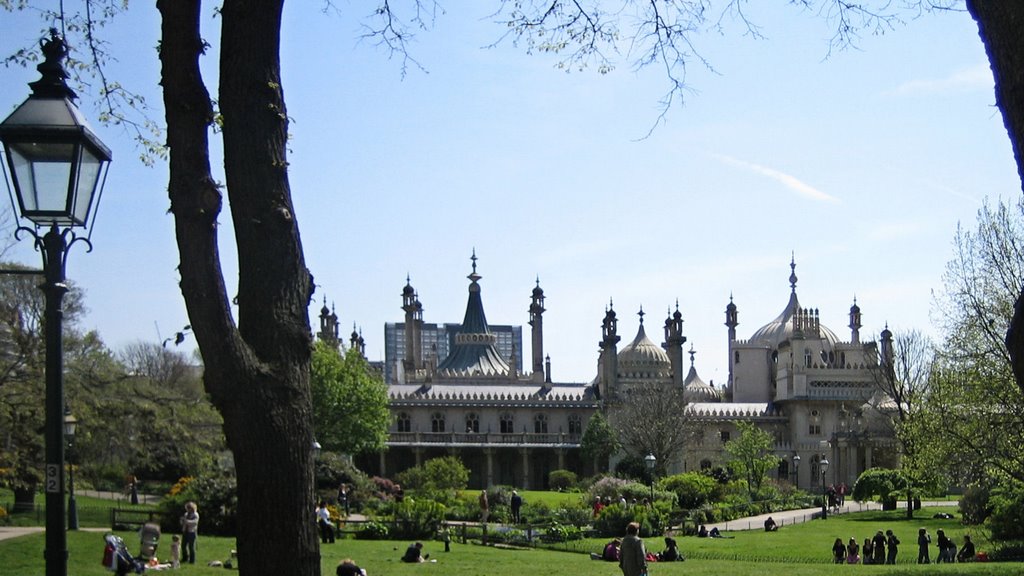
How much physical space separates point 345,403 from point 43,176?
51.7 m

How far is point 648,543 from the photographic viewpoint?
112 ft

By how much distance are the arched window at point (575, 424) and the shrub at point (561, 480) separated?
298 inches

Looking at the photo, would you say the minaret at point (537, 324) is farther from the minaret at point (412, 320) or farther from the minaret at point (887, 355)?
the minaret at point (887, 355)

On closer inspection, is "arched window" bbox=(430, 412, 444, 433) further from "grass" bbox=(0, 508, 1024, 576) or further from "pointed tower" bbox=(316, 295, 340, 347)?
"grass" bbox=(0, 508, 1024, 576)

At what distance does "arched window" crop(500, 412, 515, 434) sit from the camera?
7719 centimetres

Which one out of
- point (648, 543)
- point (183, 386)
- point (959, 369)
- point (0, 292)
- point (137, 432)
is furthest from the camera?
point (183, 386)

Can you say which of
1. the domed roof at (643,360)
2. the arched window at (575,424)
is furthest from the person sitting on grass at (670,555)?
the domed roof at (643,360)

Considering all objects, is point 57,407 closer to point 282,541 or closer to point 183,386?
point 282,541

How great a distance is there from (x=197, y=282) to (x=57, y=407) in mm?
1073

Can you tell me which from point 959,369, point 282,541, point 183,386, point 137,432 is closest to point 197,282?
point 282,541

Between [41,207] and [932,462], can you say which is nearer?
[41,207]

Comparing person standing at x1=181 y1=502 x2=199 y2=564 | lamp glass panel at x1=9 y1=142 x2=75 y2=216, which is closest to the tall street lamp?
lamp glass panel at x1=9 y1=142 x2=75 y2=216

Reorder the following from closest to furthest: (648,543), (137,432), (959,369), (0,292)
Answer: (959,369), (648,543), (137,432), (0,292)

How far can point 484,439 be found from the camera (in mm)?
75562
